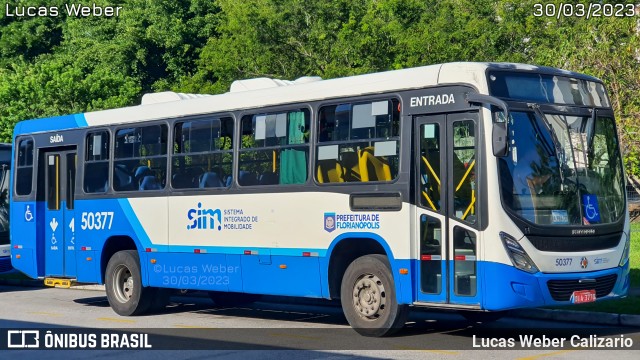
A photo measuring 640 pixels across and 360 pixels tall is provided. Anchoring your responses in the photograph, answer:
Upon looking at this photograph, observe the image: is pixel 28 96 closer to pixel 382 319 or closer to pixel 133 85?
pixel 133 85

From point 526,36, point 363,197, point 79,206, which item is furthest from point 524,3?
point 363,197

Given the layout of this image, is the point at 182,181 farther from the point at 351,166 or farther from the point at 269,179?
the point at 351,166

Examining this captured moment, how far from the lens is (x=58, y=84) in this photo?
1538 inches

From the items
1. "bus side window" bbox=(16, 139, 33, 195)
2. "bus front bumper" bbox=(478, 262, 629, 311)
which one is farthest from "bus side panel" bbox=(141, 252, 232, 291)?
"bus front bumper" bbox=(478, 262, 629, 311)

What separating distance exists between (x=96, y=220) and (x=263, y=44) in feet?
82.3

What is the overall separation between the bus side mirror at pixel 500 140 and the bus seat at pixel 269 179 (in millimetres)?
3840

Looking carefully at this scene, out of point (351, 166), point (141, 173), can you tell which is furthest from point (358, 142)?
point (141, 173)

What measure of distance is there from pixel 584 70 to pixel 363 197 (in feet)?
51.9

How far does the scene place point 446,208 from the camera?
40.2ft

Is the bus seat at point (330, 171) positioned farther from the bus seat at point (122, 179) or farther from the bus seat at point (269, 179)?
the bus seat at point (122, 179)

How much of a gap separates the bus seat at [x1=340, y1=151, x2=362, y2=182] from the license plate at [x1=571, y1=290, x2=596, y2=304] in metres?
2.98

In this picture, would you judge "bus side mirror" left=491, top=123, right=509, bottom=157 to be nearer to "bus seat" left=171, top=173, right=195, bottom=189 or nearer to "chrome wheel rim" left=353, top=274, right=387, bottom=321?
"chrome wheel rim" left=353, top=274, right=387, bottom=321

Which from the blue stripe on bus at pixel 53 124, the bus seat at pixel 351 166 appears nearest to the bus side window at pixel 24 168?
the blue stripe on bus at pixel 53 124

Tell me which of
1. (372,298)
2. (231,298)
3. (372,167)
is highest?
(372,167)
